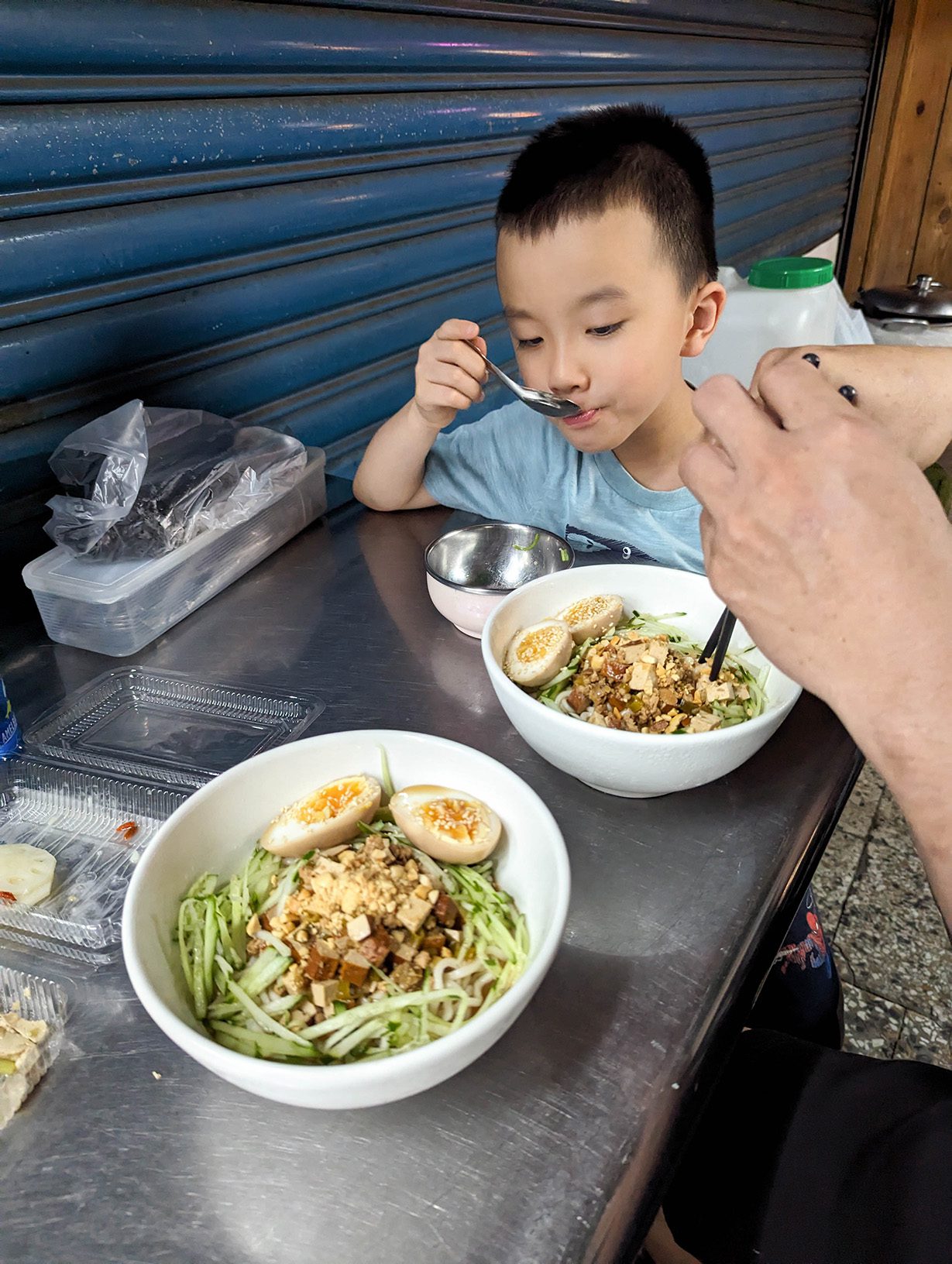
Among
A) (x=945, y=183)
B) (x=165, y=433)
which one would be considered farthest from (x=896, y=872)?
(x=945, y=183)

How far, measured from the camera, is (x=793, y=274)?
277 cm

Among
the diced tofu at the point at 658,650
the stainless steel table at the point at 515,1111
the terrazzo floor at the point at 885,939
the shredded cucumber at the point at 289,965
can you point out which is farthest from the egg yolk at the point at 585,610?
the terrazzo floor at the point at 885,939

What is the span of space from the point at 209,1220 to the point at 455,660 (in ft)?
2.75

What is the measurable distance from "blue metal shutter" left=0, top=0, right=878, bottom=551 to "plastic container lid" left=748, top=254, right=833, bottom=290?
0.83m

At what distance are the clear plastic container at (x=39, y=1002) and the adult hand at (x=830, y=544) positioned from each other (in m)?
0.79

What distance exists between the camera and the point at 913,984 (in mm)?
2055

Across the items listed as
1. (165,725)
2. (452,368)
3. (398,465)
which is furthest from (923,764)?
(398,465)

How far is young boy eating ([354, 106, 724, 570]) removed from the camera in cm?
148

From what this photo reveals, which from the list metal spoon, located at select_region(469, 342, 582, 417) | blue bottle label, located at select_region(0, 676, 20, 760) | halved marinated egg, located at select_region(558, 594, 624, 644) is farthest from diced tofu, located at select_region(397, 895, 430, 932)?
metal spoon, located at select_region(469, 342, 582, 417)

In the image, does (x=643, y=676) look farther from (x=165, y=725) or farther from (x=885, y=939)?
(x=885, y=939)

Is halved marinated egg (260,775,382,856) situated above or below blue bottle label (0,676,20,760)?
above

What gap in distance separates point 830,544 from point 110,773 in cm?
91

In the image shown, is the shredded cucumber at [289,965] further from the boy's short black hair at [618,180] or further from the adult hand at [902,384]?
the boy's short black hair at [618,180]

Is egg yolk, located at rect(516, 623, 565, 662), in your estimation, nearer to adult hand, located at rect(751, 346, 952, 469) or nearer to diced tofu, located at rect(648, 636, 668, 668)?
diced tofu, located at rect(648, 636, 668, 668)
